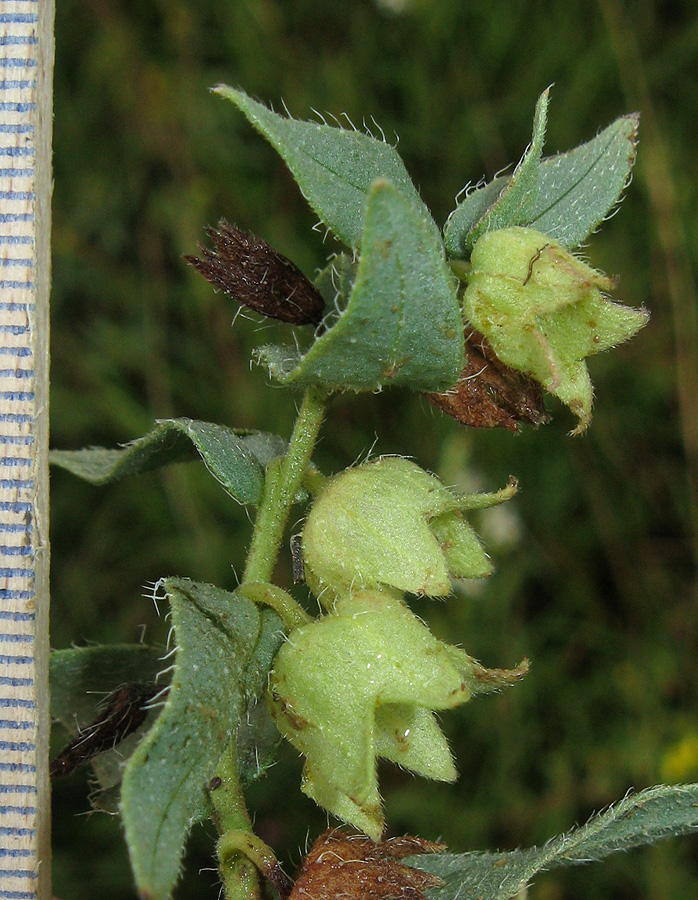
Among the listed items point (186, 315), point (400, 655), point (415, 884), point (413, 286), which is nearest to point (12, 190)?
point (413, 286)

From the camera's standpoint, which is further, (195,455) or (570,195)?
(195,455)

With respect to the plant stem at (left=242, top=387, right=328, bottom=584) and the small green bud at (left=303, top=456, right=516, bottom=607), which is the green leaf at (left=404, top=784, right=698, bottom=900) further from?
the plant stem at (left=242, top=387, right=328, bottom=584)

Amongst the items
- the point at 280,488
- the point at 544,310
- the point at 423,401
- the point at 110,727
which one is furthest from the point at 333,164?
the point at 423,401

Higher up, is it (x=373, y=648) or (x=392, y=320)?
(x=392, y=320)

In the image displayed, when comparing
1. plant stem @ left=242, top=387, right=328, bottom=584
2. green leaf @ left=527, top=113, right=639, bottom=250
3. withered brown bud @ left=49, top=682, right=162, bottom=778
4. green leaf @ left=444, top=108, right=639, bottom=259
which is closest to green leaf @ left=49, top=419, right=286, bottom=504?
plant stem @ left=242, top=387, right=328, bottom=584

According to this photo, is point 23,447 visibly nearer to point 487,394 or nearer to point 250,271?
point 250,271

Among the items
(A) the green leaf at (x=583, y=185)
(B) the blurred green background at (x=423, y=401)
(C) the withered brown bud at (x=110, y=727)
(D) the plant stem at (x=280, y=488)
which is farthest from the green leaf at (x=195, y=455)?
(B) the blurred green background at (x=423, y=401)

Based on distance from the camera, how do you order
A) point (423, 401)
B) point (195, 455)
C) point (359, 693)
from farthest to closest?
point (423, 401) < point (195, 455) < point (359, 693)
